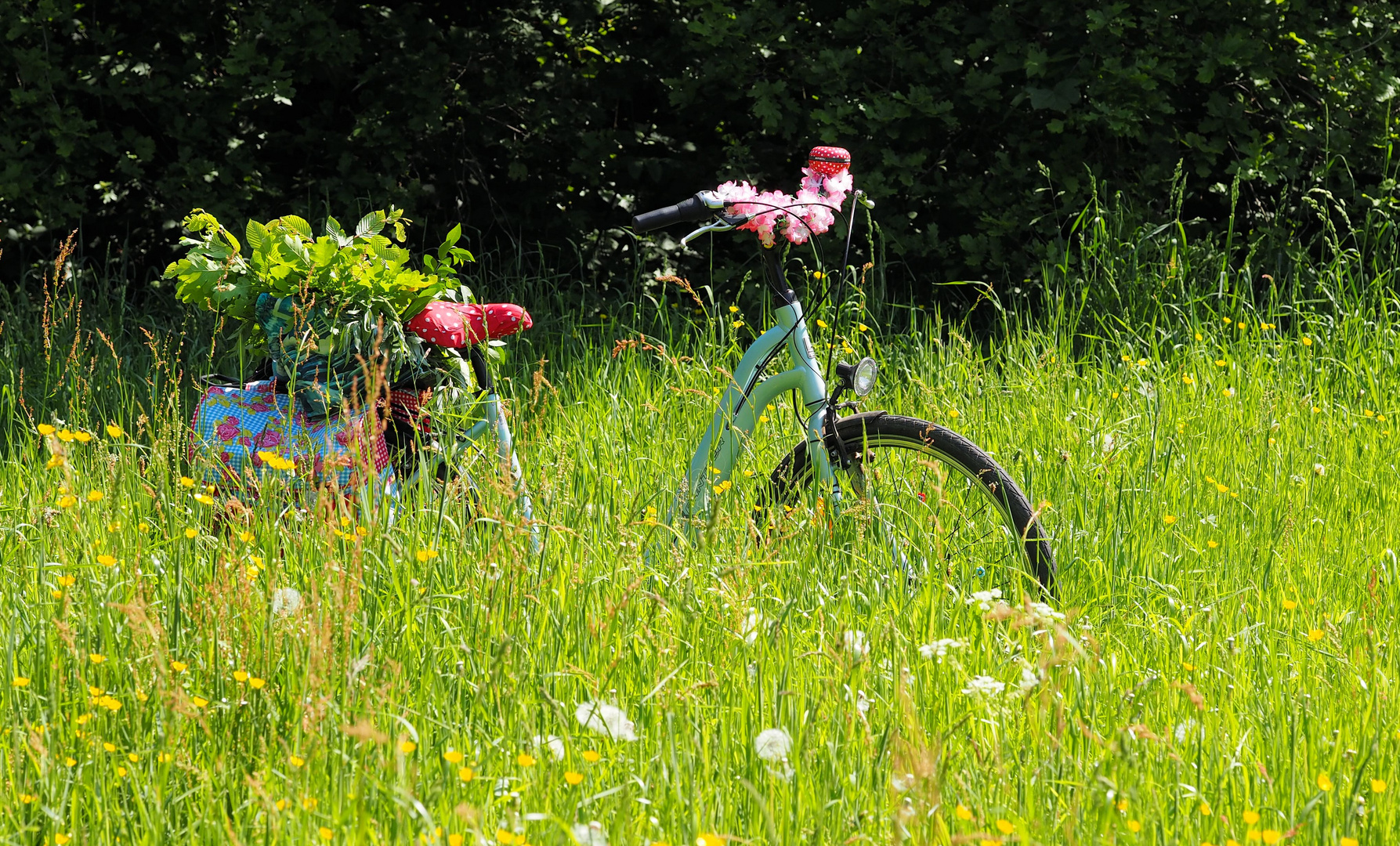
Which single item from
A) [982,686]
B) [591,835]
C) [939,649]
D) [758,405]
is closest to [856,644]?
[939,649]

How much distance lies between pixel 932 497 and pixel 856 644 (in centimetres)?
93

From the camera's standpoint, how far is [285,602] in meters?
2.17

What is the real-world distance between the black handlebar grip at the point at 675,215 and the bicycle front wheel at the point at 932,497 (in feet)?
1.94

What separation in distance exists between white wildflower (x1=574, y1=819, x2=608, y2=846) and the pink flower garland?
1.62 meters

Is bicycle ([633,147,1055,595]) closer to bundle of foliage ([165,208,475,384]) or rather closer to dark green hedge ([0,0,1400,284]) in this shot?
bundle of foliage ([165,208,475,384])

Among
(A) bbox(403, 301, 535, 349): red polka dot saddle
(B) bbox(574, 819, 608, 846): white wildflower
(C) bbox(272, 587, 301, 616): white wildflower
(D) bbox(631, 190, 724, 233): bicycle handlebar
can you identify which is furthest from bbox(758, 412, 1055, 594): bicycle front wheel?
(B) bbox(574, 819, 608, 846): white wildflower

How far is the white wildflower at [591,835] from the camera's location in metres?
1.61

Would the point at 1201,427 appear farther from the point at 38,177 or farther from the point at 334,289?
the point at 38,177

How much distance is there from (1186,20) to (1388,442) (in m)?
2.23

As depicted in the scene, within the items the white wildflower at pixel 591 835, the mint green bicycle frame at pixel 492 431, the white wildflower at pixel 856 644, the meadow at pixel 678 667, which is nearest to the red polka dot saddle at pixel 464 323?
the mint green bicycle frame at pixel 492 431

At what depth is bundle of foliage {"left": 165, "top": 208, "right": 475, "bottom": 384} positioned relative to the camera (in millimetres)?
2922

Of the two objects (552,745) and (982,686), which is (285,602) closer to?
(552,745)

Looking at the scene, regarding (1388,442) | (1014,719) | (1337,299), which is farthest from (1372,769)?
(1337,299)

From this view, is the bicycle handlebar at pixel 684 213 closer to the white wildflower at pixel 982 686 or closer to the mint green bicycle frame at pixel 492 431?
the mint green bicycle frame at pixel 492 431
